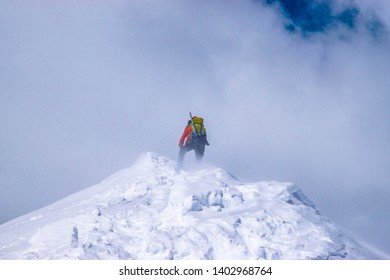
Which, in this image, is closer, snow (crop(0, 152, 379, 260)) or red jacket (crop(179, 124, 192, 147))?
snow (crop(0, 152, 379, 260))

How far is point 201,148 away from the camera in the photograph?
57.5 feet

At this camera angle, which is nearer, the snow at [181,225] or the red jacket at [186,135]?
the snow at [181,225]

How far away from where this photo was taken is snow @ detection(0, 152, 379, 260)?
9.40 meters

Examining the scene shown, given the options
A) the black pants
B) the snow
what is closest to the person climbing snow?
the black pants

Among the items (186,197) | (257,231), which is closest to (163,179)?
(186,197)

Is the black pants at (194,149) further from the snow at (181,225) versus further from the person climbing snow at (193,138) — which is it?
the snow at (181,225)

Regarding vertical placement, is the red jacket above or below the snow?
above

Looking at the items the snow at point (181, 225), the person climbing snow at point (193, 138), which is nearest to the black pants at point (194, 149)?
the person climbing snow at point (193, 138)

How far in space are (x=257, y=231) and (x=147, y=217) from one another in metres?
3.05

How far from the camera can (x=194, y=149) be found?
17.5 metres

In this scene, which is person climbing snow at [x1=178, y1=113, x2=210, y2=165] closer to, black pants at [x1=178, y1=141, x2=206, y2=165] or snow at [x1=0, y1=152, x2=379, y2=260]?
black pants at [x1=178, y1=141, x2=206, y2=165]

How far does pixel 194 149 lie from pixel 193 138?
596 millimetres

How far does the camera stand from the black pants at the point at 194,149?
56.5 ft
